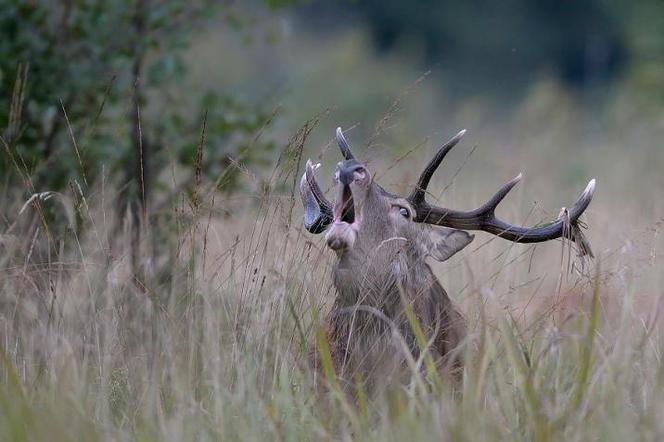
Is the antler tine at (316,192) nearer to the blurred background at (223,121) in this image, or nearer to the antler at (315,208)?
the antler at (315,208)

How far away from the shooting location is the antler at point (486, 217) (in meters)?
5.21

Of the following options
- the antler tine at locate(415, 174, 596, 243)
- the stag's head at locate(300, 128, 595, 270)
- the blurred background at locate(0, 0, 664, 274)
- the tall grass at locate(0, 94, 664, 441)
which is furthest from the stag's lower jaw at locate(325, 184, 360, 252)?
the antler tine at locate(415, 174, 596, 243)

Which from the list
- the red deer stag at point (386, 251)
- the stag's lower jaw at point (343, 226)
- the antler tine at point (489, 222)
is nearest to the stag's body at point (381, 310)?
the red deer stag at point (386, 251)

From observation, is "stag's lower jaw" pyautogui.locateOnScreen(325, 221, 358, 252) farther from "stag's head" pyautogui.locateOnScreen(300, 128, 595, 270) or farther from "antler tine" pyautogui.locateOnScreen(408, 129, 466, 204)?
"antler tine" pyautogui.locateOnScreen(408, 129, 466, 204)

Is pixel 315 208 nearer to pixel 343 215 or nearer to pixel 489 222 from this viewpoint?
pixel 343 215

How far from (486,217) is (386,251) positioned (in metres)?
0.52

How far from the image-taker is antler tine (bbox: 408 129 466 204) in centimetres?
522

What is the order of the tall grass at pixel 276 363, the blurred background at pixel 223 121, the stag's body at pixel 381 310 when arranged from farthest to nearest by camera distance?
the blurred background at pixel 223 121, the stag's body at pixel 381 310, the tall grass at pixel 276 363

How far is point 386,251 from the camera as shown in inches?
207

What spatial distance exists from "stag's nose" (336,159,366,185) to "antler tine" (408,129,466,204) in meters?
0.34

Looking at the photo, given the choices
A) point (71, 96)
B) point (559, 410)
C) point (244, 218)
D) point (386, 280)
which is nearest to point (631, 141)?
point (244, 218)

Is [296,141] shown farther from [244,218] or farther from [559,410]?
[244,218]

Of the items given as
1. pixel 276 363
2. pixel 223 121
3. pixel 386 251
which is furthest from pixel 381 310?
pixel 223 121

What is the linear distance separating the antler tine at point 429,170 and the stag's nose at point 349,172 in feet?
1.13
